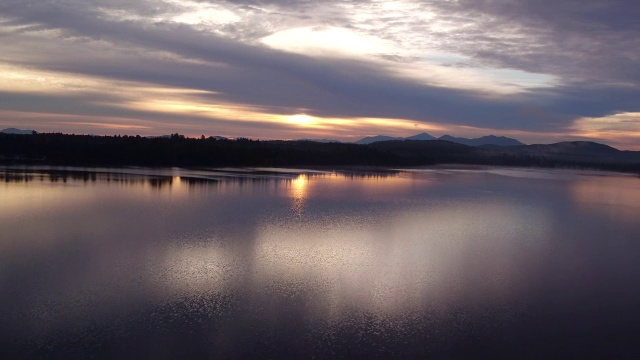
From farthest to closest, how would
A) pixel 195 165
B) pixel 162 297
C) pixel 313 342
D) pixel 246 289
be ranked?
1. pixel 195 165
2. pixel 246 289
3. pixel 162 297
4. pixel 313 342

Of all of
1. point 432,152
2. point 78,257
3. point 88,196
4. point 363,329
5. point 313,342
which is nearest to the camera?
point 313,342

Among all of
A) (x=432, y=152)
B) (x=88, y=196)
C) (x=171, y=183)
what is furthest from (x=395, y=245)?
(x=432, y=152)

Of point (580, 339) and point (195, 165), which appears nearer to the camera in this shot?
point (580, 339)

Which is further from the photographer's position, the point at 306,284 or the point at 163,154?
the point at 163,154

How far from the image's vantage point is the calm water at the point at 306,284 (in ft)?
20.7

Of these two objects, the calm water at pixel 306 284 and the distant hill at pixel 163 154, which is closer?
the calm water at pixel 306 284

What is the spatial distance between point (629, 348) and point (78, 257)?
8.95 metres

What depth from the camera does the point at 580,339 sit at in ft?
22.1

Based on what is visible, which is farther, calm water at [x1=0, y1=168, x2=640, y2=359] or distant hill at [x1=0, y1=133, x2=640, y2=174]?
distant hill at [x1=0, y1=133, x2=640, y2=174]

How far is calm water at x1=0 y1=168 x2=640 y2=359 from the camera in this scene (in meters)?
6.30

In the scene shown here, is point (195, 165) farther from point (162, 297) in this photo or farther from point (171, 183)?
point (162, 297)

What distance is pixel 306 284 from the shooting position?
336 inches

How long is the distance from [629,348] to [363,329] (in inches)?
128

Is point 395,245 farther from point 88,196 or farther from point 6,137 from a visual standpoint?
point 6,137
